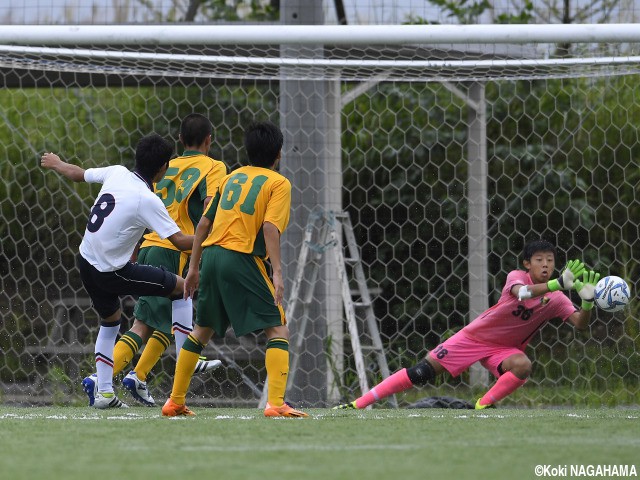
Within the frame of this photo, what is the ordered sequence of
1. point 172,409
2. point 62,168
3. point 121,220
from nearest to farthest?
1. point 172,409
2. point 121,220
3. point 62,168

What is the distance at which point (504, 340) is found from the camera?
21.9 ft

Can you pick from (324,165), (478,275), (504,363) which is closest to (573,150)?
(478,275)

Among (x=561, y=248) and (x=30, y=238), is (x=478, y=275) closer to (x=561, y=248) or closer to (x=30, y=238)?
(x=561, y=248)

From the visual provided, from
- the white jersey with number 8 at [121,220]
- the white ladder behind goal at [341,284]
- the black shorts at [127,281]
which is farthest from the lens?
the white ladder behind goal at [341,284]

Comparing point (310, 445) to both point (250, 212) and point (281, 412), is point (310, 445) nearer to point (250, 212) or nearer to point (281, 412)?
point (281, 412)

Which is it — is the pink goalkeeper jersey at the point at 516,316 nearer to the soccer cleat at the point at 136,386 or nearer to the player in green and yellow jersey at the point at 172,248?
the player in green and yellow jersey at the point at 172,248

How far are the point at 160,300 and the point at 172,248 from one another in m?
0.30

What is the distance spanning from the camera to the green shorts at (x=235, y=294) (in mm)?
5371

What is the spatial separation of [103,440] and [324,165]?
377cm

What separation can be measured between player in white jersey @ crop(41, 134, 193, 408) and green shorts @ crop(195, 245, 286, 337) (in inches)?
16.7

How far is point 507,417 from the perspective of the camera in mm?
5559

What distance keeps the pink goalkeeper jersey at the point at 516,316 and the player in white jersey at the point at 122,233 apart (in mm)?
1784

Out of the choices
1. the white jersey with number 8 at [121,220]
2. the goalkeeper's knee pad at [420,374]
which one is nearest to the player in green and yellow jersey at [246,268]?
the white jersey with number 8 at [121,220]

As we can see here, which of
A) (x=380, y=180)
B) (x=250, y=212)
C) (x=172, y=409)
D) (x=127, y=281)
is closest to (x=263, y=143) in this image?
(x=250, y=212)
